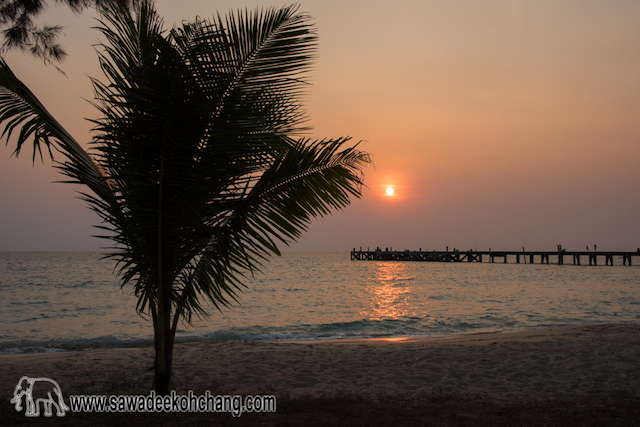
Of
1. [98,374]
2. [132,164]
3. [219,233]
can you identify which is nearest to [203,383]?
[98,374]

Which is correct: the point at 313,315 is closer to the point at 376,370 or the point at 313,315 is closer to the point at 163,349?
the point at 376,370

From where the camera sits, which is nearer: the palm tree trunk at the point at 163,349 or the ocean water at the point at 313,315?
the palm tree trunk at the point at 163,349

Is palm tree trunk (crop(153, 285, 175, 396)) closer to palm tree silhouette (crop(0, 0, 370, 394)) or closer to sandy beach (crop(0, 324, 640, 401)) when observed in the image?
palm tree silhouette (crop(0, 0, 370, 394))

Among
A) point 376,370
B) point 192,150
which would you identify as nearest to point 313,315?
point 376,370

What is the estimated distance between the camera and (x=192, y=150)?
359cm

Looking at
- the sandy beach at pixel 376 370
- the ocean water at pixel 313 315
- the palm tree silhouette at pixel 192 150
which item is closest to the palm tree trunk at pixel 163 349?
the palm tree silhouette at pixel 192 150

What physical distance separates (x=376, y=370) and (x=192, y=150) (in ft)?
15.3

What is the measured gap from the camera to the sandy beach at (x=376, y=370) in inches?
215

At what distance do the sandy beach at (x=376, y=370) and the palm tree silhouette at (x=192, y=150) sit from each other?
2.00m

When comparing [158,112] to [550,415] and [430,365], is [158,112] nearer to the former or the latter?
[550,415]

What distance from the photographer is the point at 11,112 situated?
13.6 feet

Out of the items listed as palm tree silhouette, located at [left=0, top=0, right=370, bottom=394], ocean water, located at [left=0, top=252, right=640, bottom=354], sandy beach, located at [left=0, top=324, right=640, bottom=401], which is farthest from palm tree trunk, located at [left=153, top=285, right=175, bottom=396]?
ocean water, located at [left=0, top=252, right=640, bottom=354]

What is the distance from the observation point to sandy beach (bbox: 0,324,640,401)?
215 inches

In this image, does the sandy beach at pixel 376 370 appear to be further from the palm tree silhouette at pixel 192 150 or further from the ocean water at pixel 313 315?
the ocean water at pixel 313 315
